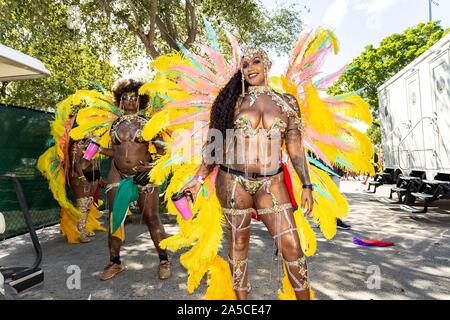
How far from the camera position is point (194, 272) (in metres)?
2.89

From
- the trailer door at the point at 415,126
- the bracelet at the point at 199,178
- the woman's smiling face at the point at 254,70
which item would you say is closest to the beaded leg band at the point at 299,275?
the bracelet at the point at 199,178

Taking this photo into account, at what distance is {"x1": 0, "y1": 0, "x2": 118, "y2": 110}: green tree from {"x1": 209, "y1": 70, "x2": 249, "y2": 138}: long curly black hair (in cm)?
823

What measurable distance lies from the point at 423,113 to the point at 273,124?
7176 mm

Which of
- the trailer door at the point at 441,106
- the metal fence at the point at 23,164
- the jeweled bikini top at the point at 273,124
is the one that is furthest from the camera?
the trailer door at the point at 441,106

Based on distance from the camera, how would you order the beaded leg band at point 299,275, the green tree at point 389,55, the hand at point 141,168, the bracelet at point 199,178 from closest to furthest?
the beaded leg band at point 299,275, the bracelet at point 199,178, the hand at point 141,168, the green tree at point 389,55

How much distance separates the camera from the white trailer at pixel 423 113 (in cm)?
676

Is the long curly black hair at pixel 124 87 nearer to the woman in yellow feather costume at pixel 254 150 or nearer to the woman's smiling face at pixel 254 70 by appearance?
the woman in yellow feather costume at pixel 254 150

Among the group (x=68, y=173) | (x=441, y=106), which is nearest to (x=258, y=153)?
(x=68, y=173)

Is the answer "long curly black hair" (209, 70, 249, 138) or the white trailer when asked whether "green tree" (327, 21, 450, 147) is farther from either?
"long curly black hair" (209, 70, 249, 138)

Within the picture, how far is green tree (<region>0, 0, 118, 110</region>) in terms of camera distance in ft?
30.3

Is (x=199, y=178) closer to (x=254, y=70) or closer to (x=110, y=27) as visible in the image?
(x=254, y=70)

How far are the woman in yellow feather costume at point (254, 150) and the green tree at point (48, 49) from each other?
8044mm

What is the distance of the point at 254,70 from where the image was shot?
2.58 meters

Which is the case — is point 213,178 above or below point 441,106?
below
